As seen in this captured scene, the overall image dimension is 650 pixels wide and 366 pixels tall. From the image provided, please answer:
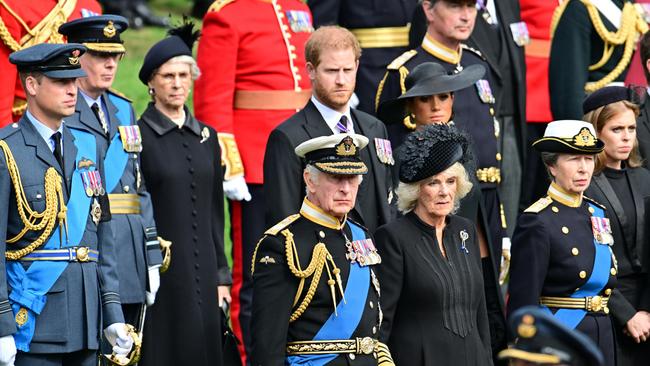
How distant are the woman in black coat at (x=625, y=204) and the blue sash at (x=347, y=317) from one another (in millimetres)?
2090

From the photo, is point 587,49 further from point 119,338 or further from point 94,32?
point 119,338

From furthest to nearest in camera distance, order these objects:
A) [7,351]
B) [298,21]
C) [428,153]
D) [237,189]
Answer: [298,21]
[237,189]
[428,153]
[7,351]

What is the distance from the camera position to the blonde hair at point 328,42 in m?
9.15

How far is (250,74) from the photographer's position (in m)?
10.9

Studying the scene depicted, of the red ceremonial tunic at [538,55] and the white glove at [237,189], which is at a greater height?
the red ceremonial tunic at [538,55]

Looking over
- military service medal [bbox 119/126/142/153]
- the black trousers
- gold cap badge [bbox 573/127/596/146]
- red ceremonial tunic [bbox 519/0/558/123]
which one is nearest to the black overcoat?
military service medal [bbox 119/126/142/153]

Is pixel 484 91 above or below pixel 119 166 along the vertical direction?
above

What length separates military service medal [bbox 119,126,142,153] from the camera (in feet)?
31.2

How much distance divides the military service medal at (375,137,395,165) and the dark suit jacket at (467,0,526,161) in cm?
169

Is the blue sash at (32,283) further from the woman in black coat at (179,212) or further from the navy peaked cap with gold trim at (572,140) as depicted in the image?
the navy peaked cap with gold trim at (572,140)

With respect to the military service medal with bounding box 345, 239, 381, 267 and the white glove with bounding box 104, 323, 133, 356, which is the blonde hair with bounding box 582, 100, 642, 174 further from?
the white glove with bounding box 104, 323, 133, 356

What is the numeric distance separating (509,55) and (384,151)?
224 centimetres

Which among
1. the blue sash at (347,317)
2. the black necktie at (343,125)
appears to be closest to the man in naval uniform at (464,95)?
the black necktie at (343,125)

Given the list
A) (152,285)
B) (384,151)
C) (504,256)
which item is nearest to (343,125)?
(384,151)
